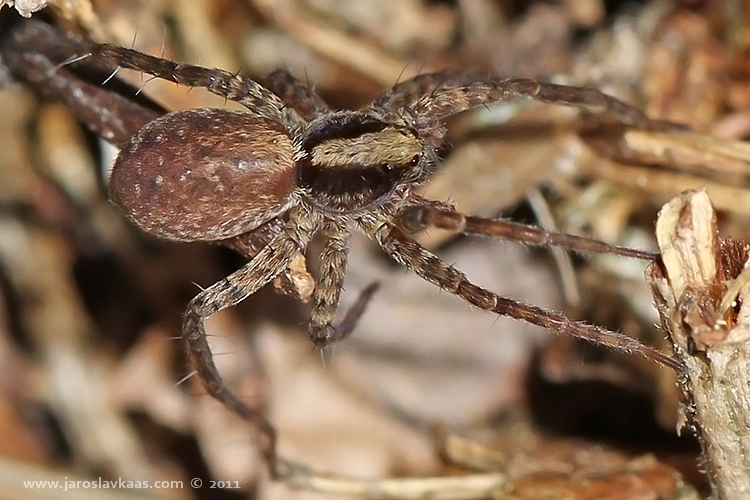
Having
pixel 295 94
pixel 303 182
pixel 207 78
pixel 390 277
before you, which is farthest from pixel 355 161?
pixel 390 277

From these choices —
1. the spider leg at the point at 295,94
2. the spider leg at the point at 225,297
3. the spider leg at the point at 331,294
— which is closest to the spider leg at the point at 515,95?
the spider leg at the point at 295,94

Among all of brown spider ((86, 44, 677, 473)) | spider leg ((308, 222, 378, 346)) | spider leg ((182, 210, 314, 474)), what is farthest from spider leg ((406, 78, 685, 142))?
spider leg ((182, 210, 314, 474))

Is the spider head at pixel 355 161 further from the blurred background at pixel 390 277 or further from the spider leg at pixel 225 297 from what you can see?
the blurred background at pixel 390 277

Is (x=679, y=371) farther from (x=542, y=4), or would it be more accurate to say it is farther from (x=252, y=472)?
(x=542, y=4)

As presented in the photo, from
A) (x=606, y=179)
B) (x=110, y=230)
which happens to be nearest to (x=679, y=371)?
(x=606, y=179)

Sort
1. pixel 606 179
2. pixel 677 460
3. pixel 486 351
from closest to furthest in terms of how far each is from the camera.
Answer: pixel 677 460 → pixel 606 179 → pixel 486 351

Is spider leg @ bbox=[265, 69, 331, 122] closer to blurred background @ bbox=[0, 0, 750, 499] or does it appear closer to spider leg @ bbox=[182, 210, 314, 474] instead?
blurred background @ bbox=[0, 0, 750, 499]
